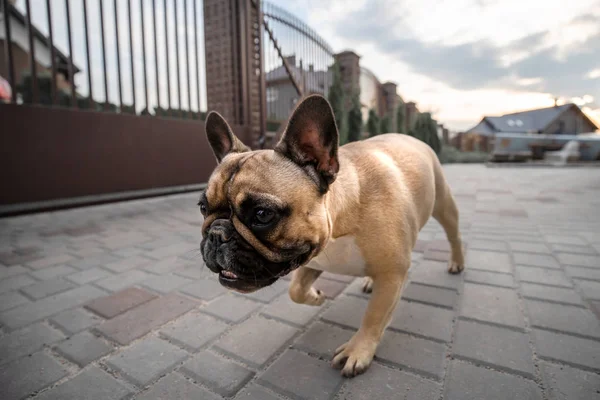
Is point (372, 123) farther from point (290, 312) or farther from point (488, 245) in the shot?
point (290, 312)

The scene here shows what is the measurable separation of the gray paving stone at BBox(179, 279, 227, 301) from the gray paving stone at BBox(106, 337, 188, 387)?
1.92 ft

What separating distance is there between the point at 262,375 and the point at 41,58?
22550mm

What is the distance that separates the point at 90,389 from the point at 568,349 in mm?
2309

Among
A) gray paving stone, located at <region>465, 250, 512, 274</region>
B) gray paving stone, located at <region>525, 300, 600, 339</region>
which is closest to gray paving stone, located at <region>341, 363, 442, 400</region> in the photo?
gray paving stone, located at <region>525, 300, 600, 339</region>

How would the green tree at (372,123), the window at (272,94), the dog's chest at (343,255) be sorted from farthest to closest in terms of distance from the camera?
the green tree at (372,123)
the window at (272,94)
the dog's chest at (343,255)

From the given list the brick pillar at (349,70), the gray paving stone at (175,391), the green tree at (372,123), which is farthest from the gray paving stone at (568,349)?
the green tree at (372,123)

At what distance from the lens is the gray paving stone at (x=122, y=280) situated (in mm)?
2686

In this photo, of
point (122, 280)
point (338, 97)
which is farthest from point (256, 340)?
point (338, 97)

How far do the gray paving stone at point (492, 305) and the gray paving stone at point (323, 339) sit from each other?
2.61ft

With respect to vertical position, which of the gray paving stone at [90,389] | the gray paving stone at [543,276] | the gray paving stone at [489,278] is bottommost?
the gray paving stone at [90,389]

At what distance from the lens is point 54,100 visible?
5.06 metres

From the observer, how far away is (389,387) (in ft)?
5.12

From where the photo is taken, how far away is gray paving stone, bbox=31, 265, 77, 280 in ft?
9.50

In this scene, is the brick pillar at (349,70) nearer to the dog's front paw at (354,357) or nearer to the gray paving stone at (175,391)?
the dog's front paw at (354,357)
